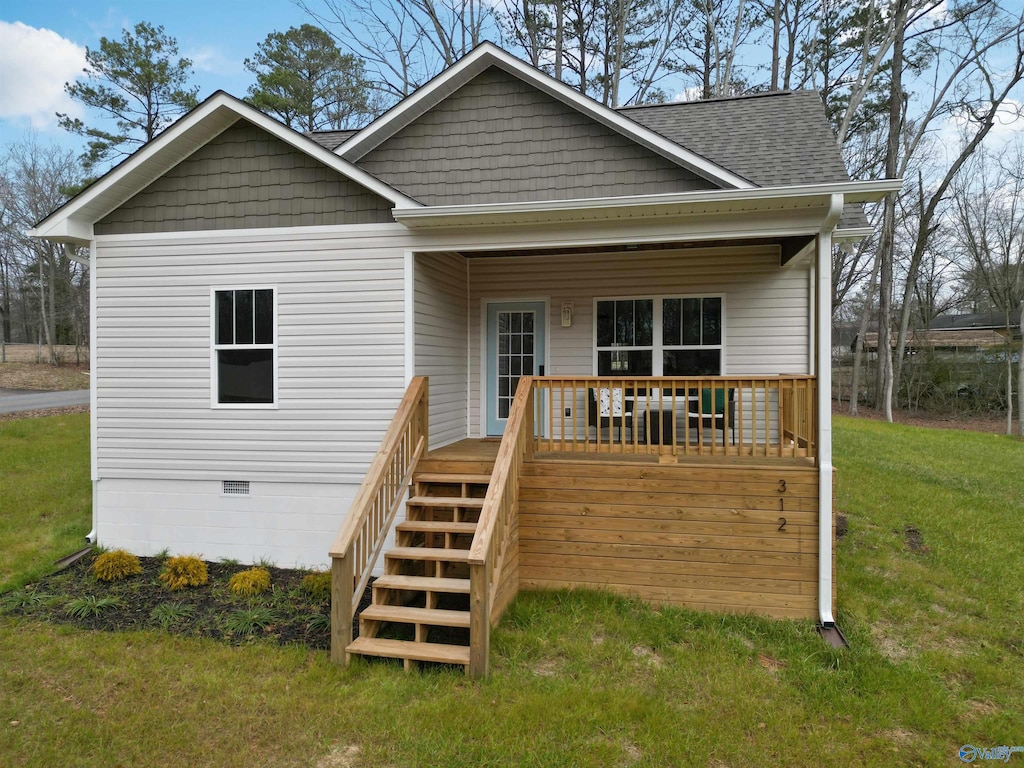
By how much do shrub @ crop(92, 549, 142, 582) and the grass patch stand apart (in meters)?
0.66

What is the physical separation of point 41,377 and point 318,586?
930 inches

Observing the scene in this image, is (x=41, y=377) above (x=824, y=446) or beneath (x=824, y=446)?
above

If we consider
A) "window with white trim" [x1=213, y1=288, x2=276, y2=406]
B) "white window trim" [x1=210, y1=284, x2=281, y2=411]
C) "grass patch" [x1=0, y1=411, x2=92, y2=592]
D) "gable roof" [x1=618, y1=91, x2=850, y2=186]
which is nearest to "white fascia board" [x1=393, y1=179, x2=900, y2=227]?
"gable roof" [x1=618, y1=91, x2=850, y2=186]

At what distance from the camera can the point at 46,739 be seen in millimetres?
3559

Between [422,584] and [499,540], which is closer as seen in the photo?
[422,584]

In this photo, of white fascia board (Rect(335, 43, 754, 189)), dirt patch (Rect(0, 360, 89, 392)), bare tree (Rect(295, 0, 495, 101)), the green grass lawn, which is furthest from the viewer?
dirt patch (Rect(0, 360, 89, 392))

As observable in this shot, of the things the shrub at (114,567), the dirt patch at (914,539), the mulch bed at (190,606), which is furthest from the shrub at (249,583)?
the dirt patch at (914,539)

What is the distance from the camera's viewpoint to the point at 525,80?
7.38 m

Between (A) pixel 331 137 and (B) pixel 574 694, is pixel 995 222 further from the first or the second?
(B) pixel 574 694

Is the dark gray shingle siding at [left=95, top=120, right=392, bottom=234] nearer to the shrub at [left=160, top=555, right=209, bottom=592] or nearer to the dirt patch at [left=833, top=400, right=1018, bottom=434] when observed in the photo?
the shrub at [left=160, top=555, right=209, bottom=592]

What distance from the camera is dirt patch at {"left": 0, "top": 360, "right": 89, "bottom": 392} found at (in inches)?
866

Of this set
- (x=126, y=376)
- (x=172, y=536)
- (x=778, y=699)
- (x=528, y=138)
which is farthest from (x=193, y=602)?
(x=528, y=138)

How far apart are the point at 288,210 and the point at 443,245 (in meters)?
1.66

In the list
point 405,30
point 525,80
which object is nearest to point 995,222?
point 405,30
